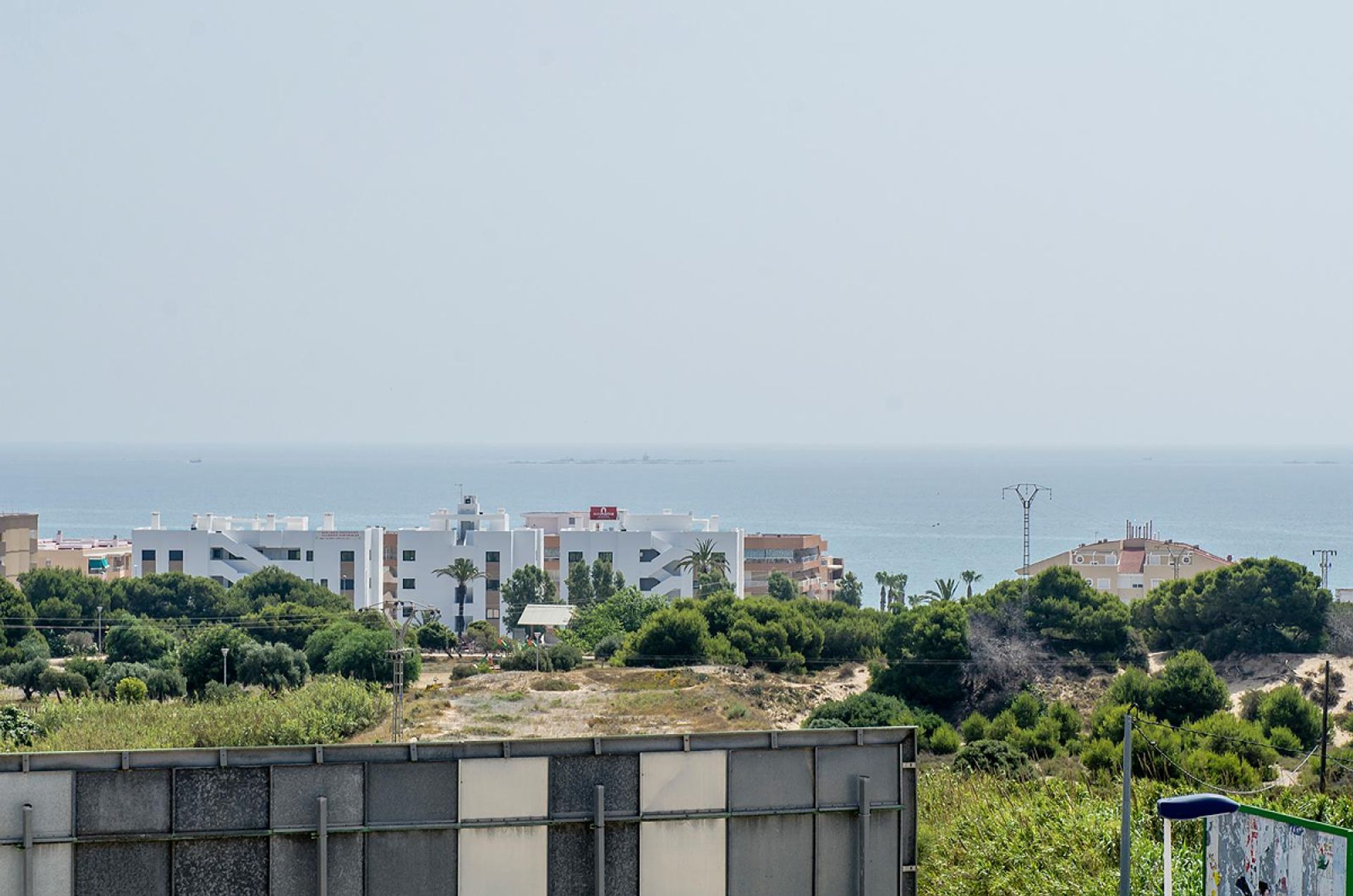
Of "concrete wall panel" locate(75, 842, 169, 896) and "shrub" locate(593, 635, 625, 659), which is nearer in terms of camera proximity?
"concrete wall panel" locate(75, 842, 169, 896)

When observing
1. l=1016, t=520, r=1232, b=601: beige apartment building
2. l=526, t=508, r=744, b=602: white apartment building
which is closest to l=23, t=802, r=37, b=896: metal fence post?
l=1016, t=520, r=1232, b=601: beige apartment building

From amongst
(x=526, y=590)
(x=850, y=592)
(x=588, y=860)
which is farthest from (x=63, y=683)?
Answer: (x=850, y=592)

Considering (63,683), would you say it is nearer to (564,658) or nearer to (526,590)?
(564,658)

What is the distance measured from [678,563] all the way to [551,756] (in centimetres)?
8058

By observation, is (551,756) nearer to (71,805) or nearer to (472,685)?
(71,805)

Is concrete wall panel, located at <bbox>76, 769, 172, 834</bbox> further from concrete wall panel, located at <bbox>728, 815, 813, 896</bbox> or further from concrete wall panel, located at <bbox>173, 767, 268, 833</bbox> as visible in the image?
concrete wall panel, located at <bbox>728, 815, 813, 896</bbox>

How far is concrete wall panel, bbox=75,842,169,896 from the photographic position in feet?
40.0

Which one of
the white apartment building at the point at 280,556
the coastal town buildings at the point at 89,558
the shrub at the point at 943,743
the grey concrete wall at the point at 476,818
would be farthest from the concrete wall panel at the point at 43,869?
the coastal town buildings at the point at 89,558

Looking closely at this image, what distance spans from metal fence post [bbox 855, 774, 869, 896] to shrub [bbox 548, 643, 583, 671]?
38.6 metres

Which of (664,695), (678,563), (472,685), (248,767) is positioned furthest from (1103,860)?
(678,563)

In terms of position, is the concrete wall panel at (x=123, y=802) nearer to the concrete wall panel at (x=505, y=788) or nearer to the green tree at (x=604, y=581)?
the concrete wall panel at (x=505, y=788)

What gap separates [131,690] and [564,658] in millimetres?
14215

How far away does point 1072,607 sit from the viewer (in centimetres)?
5006

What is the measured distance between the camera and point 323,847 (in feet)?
41.0
